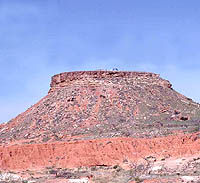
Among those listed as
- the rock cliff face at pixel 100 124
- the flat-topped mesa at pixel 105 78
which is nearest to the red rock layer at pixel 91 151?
the rock cliff face at pixel 100 124

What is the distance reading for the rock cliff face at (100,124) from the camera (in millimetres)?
43219

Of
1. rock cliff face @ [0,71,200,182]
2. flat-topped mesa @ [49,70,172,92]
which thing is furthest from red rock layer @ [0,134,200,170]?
flat-topped mesa @ [49,70,172,92]

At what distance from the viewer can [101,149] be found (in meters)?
44.0

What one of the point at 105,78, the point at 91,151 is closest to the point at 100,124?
the point at 91,151

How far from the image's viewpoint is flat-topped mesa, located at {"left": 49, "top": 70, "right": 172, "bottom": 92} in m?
59.9

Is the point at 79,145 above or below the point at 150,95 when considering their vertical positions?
below

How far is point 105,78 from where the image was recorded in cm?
6050

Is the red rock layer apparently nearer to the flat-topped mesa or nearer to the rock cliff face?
the rock cliff face

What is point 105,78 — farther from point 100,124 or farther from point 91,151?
point 91,151

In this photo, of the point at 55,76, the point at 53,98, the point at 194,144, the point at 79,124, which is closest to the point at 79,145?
the point at 79,124

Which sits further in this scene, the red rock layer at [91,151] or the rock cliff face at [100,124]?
the rock cliff face at [100,124]

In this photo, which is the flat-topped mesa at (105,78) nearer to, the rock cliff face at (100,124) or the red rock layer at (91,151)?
the rock cliff face at (100,124)

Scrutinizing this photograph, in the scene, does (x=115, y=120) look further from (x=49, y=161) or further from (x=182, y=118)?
(x=49, y=161)

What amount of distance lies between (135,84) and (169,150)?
19.1m
